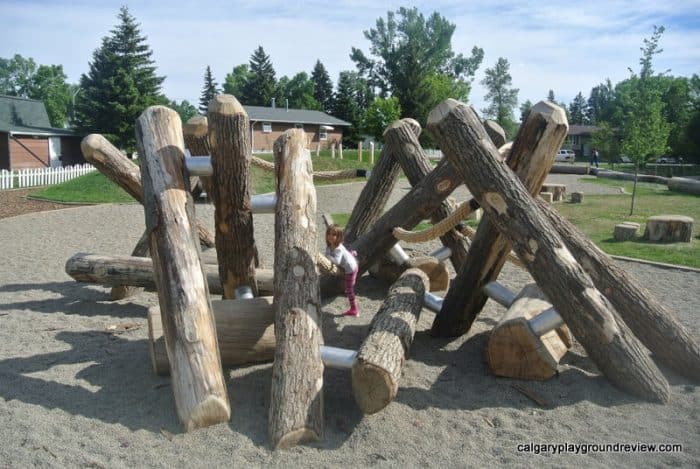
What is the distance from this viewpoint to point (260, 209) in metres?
4.39

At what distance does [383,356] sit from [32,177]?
873 inches

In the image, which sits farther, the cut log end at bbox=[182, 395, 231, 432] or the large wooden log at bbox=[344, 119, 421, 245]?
the large wooden log at bbox=[344, 119, 421, 245]

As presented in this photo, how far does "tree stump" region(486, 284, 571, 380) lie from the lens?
389cm

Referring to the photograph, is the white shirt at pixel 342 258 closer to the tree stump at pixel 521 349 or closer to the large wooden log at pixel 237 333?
the large wooden log at pixel 237 333

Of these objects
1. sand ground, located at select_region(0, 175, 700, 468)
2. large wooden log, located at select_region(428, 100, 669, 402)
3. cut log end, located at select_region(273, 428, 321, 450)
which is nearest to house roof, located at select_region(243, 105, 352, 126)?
sand ground, located at select_region(0, 175, 700, 468)

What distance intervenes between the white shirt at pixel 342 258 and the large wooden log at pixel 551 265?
5.91 feet

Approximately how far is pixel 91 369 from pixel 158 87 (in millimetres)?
34345

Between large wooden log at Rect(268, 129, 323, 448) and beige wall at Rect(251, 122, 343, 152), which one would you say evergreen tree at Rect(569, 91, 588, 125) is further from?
A: large wooden log at Rect(268, 129, 323, 448)

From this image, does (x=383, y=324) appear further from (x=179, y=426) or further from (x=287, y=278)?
(x=179, y=426)

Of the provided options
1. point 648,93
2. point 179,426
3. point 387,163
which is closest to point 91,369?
point 179,426

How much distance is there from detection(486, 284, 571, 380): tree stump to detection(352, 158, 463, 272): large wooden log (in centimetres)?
185

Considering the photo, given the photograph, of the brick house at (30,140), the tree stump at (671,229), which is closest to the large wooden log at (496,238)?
the tree stump at (671,229)

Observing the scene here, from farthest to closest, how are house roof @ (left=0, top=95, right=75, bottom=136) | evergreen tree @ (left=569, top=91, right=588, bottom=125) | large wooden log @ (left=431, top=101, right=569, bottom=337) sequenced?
evergreen tree @ (left=569, top=91, right=588, bottom=125)
house roof @ (left=0, top=95, right=75, bottom=136)
large wooden log @ (left=431, top=101, right=569, bottom=337)

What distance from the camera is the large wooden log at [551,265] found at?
11.8ft
